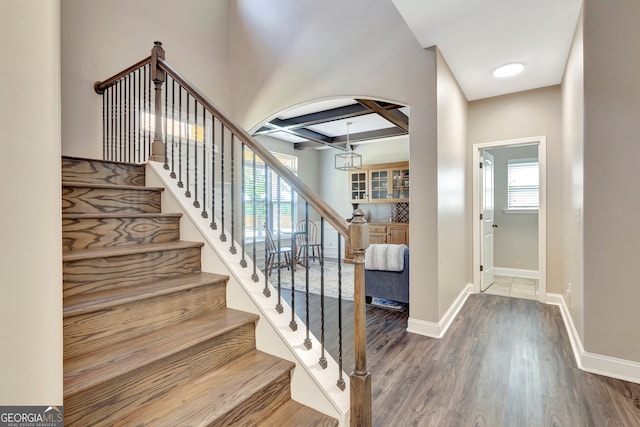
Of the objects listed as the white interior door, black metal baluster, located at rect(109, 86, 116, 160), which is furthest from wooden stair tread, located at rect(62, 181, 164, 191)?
the white interior door

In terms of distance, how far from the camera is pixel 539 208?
3.94 meters

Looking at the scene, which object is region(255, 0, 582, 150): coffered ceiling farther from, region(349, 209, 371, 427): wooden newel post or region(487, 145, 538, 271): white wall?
region(349, 209, 371, 427): wooden newel post

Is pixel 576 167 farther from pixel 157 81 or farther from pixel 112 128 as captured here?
pixel 112 128

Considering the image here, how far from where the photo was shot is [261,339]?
1.66 m

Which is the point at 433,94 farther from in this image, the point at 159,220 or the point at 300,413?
the point at 300,413

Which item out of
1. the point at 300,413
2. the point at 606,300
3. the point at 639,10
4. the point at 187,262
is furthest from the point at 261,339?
the point at 639,10

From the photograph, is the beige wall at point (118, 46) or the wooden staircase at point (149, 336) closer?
the wooden staircase at point (149, 336)

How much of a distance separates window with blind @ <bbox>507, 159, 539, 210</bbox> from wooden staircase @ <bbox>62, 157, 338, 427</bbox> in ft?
17.9

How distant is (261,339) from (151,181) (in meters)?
1.45

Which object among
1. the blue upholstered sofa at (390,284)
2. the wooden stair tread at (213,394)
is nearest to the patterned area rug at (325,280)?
the blue upholstered sofa at (390,284)

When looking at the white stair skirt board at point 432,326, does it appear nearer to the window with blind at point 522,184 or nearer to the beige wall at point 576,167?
the beige wall at point 576,167

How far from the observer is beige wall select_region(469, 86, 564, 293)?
3.80 meters

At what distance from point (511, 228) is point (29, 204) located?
6.31 meters

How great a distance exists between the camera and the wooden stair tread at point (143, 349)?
110 centimetres
